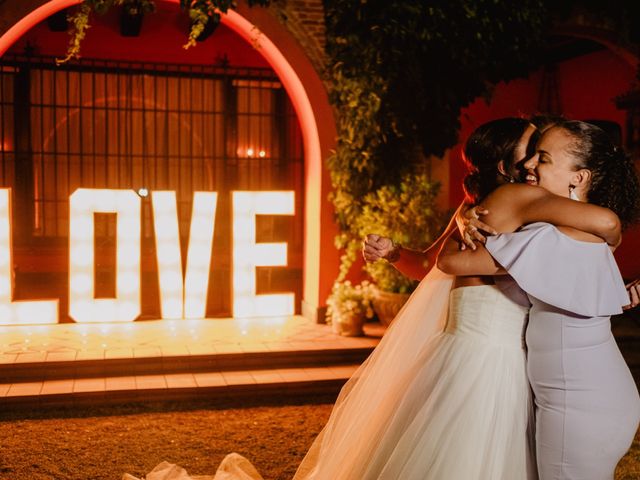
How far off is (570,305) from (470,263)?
0.37 meters

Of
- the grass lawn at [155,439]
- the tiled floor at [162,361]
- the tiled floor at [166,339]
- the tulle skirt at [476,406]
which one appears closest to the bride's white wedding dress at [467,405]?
the tulle skirt at [476,406]

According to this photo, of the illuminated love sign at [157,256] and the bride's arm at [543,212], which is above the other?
the bride's arm at [543,212]

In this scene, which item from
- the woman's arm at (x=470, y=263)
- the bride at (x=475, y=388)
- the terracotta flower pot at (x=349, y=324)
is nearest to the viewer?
the woman's arm at (x=470, y=263)

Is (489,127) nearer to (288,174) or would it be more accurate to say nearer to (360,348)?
(360,348)

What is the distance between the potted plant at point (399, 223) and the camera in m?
8.10

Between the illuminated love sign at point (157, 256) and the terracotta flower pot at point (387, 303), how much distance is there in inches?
53.9

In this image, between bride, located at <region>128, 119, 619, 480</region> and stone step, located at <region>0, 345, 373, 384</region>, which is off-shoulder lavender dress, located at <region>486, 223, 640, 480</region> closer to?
bride, located at <region>128, 119, 619, 480</region>

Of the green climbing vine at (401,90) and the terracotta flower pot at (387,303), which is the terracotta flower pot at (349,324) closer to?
the terracotta flower pot at (387,303)

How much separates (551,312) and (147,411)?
15.0 ft

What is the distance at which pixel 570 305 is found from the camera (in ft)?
8.64

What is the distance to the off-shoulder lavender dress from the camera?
2.65m

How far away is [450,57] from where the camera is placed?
319 inches

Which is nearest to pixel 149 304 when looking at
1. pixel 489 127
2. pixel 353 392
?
pixel 353 392

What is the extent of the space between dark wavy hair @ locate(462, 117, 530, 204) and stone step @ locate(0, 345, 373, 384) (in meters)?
4.85
